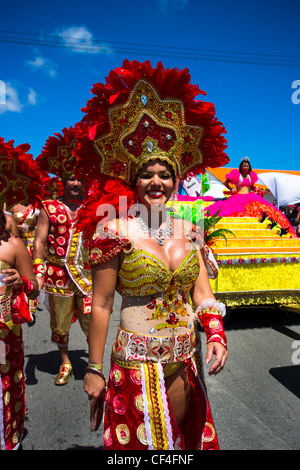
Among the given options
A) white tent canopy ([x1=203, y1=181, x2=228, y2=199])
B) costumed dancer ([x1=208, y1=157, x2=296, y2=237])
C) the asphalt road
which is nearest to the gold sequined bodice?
the asphalt road

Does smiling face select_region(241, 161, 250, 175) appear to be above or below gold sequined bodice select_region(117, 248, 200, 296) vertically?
above

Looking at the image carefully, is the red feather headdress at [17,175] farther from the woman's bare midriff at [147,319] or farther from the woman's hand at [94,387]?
the woman's hand at [94,387]

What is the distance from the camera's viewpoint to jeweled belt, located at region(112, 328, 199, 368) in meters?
1.71

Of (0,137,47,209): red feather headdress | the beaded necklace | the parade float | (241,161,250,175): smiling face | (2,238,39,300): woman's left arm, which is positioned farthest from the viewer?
(241,161,250,175): smiling face

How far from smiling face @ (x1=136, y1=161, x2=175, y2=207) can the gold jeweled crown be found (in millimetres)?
42

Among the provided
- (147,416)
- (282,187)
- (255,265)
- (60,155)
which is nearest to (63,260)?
(60,155)

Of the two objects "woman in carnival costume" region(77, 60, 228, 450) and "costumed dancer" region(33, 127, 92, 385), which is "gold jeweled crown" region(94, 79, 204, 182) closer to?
"woman in carnival costume" region(77, 60, 228, 450)

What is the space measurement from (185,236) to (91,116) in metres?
0.87

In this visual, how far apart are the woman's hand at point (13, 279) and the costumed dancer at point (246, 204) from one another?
384cm

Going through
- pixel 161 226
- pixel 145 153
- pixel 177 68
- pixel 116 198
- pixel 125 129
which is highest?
pixel 177 68

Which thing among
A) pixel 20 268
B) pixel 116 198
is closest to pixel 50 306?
pixel 20 268

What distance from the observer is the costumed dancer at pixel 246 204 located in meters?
5.87

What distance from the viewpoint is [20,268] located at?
2.48m
